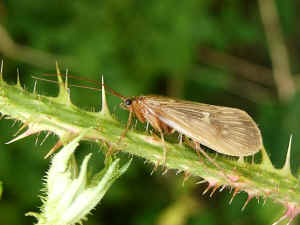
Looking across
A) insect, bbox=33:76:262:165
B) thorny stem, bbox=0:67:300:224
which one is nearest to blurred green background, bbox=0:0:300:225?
insect, bbox=33:76:262:165

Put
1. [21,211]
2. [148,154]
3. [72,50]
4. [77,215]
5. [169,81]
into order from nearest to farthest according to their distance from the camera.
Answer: [77,215] → [148,154] → [21,211] → [72,50] → [169,81]

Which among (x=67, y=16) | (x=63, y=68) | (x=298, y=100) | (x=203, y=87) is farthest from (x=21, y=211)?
(x=298, y=100)

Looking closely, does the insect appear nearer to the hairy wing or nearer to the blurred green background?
the hairy wing

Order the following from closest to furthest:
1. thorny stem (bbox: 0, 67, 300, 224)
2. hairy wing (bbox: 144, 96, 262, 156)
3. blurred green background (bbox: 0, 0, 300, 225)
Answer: thorny stem (bbox: 0, 67, 300, 224), hairy wing (bbox: 144, 96, 262, 156), blurred green background (bbox: 0, 0, 300, 225)

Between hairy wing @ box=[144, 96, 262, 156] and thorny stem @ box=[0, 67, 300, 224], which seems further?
hairy wing @ box=[144, 96, 262, 156]

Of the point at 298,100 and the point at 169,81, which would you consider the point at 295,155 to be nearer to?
the point at 298,100

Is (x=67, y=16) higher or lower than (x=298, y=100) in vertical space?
higher
